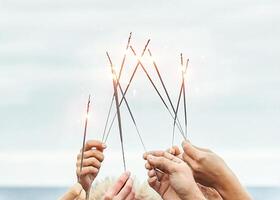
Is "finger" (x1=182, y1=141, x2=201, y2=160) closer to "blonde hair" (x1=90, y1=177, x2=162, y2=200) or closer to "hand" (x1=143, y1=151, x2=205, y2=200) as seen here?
"hand" (x1=143, y1=151, x2=205, y2=200)

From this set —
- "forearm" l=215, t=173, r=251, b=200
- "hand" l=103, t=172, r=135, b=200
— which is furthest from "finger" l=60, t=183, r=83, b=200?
"forearm" l=215, t=173, r=251, b=200

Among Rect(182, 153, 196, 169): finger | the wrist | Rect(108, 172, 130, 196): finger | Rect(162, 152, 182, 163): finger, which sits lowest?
the wrist

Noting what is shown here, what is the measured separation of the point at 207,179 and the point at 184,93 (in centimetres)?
51

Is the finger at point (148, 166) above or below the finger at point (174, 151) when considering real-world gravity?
below

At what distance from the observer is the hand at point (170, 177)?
4.39m

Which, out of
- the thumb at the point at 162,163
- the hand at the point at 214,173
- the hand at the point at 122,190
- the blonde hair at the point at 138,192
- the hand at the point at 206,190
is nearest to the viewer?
the hand at the point at 122,190

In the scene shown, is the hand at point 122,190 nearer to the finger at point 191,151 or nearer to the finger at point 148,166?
the finger at point 148,166

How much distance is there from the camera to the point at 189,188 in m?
4.39

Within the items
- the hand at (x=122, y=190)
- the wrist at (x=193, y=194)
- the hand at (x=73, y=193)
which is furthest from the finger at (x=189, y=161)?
the hand at (x=73, y=193)

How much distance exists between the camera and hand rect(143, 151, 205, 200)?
14.4 ft

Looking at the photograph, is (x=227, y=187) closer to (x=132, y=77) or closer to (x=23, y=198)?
(x=132, y=77)

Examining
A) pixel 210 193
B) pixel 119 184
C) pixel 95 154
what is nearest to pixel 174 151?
pixel 210 193

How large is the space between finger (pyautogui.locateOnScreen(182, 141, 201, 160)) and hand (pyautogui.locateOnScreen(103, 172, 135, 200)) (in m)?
0.61

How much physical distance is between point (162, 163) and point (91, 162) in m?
0.70
